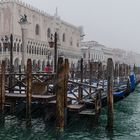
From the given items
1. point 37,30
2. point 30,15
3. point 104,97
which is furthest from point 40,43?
point 104,97

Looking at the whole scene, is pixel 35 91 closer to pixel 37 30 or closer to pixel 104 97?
pixel 104 97

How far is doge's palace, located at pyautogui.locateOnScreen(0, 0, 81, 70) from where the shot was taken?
Result: 30625 mm

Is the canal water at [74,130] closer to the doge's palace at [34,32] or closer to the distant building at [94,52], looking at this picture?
the doge's palace at [34,32]

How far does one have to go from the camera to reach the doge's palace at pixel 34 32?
3062 cm

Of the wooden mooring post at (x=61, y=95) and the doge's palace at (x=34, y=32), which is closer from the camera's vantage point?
the wooden mooring post at (x=61, y=95)

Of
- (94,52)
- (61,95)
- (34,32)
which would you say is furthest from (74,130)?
(94,52)

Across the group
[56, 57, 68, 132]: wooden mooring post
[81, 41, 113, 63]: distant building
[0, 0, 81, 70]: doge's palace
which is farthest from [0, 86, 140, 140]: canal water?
[81, 41, 113, 63]: distant building

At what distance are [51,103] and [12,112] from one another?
131 centimetres

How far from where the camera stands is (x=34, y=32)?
34500 mm

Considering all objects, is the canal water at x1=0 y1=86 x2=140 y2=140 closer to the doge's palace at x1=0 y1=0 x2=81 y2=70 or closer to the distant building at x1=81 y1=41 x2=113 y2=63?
the doge's palace at x1=0 y1=0 x2=81 y2=70

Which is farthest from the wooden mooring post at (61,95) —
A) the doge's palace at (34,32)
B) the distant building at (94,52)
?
the distant building at (94,52)

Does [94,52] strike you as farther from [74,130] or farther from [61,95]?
[61,95]

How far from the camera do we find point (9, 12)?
101ft

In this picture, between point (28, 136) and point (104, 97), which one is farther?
point (104, 97)
